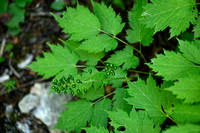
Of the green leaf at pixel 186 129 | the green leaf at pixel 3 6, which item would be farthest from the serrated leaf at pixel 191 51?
the green leaf at pixel 3 6

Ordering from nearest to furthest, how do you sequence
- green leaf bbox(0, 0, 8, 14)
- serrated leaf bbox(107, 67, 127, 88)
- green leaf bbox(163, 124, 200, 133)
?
green leaf bbox(163, 124, 200, 133) < serrated leaf bbox(107, 67, 127, 88) < green leaf bbox(0, 0, 8, 14)

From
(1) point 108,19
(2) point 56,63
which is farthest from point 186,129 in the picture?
(2) point 56,63

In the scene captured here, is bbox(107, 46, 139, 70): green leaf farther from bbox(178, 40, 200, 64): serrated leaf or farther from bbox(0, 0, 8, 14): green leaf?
bbox(0, 0, 8, 14): green leaf

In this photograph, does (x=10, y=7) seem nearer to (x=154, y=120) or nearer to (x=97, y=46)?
(x=97, y=46)

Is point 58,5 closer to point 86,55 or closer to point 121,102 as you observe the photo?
point 86,55

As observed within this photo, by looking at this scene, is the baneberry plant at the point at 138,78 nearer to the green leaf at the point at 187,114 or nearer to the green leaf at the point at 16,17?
the green leaf at the point at 187,114

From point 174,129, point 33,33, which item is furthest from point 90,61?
point 33,33

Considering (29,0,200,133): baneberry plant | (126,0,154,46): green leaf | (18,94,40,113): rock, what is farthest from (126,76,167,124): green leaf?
(18,94,40,113): rock
